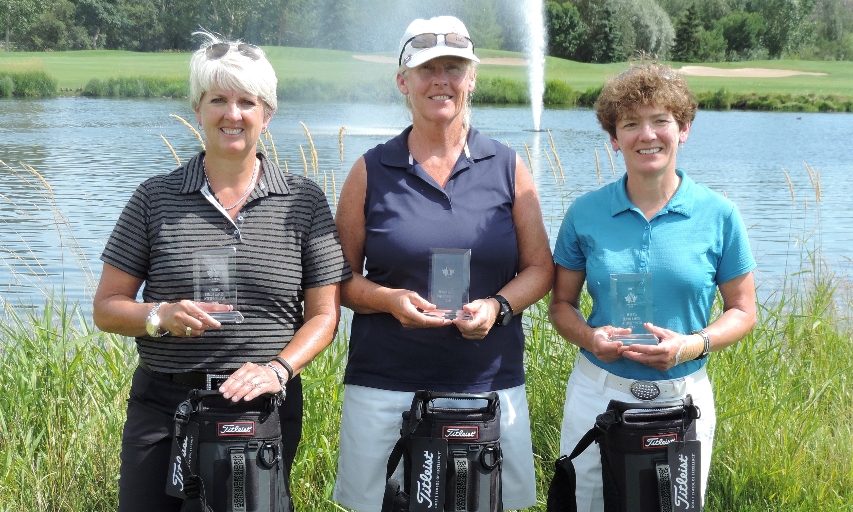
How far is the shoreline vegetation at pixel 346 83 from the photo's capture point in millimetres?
40969

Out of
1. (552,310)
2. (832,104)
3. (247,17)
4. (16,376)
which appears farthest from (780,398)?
(247,17)

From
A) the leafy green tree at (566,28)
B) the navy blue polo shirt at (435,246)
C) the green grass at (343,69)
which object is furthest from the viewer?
the leafy green tree at (566,28)

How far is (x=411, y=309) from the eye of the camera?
2.98 metres

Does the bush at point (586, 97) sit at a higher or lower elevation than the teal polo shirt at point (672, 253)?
lower

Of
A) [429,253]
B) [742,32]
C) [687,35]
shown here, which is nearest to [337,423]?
[429,253]

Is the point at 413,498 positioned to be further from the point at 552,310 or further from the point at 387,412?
the point at 552,310

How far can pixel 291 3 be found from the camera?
52.8 meters

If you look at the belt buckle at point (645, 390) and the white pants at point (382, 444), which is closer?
the belt buckle at point (645, 390)

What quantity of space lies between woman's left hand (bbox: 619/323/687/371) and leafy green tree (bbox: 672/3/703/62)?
63.1 meters

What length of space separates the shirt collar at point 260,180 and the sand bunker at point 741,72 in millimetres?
56662

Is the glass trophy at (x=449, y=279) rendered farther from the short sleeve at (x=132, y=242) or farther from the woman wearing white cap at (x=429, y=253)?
the short sleeve at (x=132, y=242)

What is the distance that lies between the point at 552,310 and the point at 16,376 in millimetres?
2742

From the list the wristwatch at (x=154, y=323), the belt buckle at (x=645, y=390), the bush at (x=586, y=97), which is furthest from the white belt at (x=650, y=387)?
the bush at (x=586, y=97)

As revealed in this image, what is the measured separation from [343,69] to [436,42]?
1970 inches
